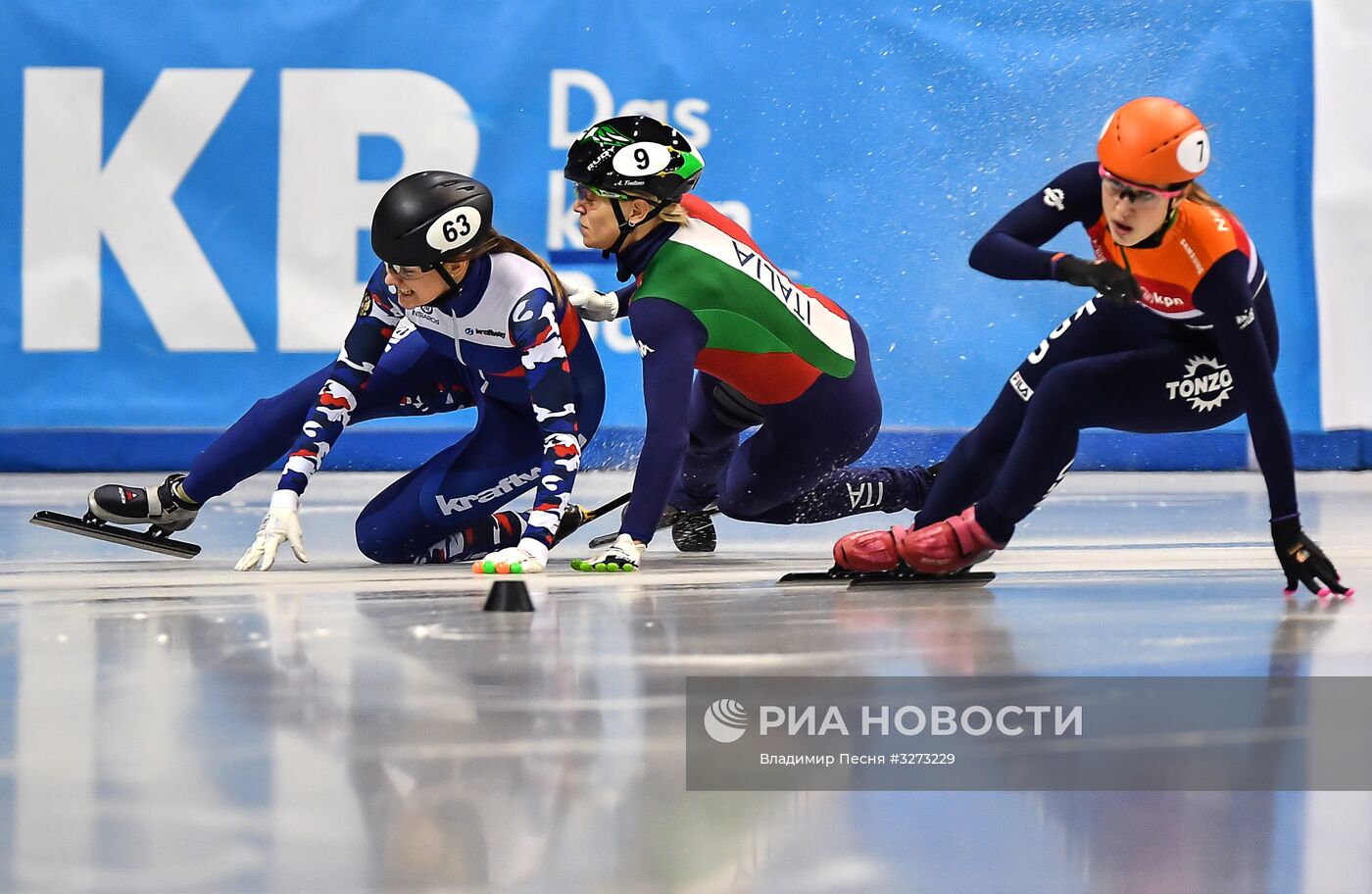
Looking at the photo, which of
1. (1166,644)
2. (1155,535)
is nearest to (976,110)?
(1155,535)

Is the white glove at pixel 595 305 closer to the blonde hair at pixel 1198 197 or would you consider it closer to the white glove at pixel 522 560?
the white glove at pixel 522 560

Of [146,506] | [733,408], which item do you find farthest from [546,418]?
[146,506]

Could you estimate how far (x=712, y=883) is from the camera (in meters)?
1.60

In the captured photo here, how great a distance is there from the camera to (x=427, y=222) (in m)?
3.63

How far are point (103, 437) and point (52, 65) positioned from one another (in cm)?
155

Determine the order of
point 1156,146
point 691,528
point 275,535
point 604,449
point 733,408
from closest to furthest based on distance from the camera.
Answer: point 1156,146 < point 275,535 < point 733,408 < point 691,528 < point 604,449

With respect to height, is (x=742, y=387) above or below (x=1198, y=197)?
below

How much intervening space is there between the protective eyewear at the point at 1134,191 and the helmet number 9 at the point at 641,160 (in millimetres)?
986

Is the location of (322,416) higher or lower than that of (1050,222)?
lower

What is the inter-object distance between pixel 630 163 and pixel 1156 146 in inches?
45.5

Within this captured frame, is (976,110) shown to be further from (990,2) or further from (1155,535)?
(1155,535)

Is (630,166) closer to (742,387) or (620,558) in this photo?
(742,387)

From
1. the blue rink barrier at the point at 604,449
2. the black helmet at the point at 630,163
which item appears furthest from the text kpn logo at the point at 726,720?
the blue rink barrier at the point at 604,449

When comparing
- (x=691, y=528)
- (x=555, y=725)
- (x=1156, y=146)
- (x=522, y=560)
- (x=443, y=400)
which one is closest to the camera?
(x=555, y=725)
